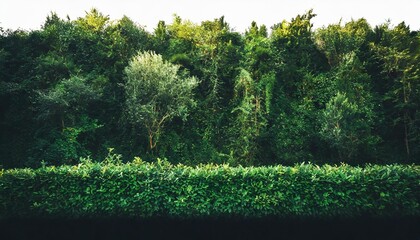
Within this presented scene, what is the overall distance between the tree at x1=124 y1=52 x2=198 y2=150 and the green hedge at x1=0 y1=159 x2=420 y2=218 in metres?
8.26

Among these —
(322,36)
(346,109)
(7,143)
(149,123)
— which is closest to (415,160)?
(346,109)

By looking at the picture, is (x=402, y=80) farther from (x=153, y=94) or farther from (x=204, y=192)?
(x=204, y=192)

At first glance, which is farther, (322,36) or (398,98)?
(322,36)

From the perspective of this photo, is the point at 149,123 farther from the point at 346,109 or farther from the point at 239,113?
the point at 346,109

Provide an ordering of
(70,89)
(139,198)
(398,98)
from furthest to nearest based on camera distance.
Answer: (398,98) < (70,89) < (139,198)

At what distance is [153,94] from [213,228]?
10.5m

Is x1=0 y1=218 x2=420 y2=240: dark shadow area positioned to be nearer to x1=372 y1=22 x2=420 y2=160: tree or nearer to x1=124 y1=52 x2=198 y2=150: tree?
x1=124 y1=52 x2=198 y2=150: tree

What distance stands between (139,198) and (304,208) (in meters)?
5.56

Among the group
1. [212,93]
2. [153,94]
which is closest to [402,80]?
[212,93]

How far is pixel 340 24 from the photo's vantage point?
76.7ft

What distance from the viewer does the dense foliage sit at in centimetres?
1950

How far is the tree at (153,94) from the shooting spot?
1927 centimetres

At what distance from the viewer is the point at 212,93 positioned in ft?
72.2

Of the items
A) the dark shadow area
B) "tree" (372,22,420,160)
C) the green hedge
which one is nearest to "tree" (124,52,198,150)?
the green hedge
